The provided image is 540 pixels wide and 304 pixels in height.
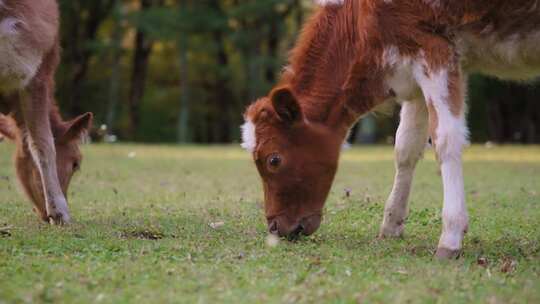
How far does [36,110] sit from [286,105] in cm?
288

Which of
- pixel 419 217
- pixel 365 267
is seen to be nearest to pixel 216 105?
pixel 419 217

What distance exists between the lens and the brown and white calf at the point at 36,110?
268 inches

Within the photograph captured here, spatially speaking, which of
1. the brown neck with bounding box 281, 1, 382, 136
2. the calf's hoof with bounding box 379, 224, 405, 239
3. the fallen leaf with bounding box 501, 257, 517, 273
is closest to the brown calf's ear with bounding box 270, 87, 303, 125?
the brown neck with bounding box 281, 1, 382, 136

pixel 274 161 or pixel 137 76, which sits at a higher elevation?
pixel 137 76

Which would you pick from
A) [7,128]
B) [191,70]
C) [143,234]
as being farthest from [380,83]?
[191,70]

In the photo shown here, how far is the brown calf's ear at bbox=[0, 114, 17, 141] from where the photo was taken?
8.29 m

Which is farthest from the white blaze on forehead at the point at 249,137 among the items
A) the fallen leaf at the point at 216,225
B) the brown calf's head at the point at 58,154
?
the brown calf's head at the point at 58,154

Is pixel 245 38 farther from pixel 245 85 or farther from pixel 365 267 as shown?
pixel 365 267

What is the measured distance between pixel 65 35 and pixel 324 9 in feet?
106

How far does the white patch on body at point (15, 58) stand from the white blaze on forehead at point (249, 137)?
88.9 inches

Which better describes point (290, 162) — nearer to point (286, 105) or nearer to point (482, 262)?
point (286, 105)

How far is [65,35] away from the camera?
36906 millimetres

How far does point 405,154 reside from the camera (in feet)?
22.5

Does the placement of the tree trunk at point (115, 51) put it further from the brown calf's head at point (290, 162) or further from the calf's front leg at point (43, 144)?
the brown calf's head at point (290, 162)
